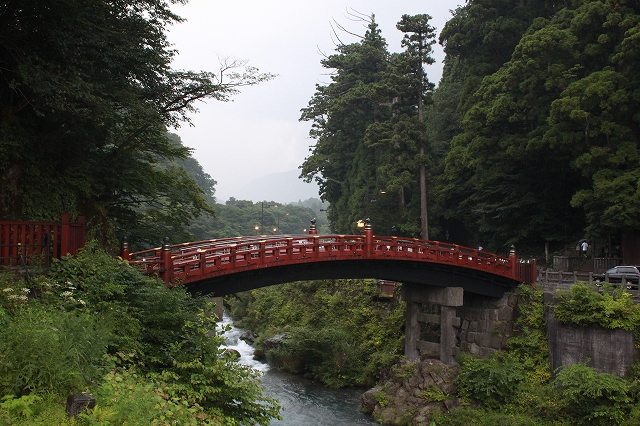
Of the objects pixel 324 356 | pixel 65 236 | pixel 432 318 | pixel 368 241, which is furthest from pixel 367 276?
pixel 65 236

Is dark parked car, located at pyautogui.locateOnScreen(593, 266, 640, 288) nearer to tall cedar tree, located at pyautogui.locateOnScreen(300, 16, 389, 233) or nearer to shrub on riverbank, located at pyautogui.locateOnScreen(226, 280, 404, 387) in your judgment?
shrub on riverbank, located at pyautogui.locateOnScreen(226, 280, 404, 387)

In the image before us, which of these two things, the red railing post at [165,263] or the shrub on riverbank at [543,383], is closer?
the red railing post at [165,263]

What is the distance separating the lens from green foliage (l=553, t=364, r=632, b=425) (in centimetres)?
1964

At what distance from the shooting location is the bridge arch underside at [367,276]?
2064 centimetres

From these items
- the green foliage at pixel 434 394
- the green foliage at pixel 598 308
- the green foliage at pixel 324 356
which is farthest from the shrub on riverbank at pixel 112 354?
the green foliage at pixel 324 356

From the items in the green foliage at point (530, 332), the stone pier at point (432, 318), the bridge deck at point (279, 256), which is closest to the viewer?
the bridge deck at point (279, 256)

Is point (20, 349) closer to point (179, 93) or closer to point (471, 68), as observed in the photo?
point (179, 93)

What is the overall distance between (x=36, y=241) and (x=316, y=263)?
10.8 m

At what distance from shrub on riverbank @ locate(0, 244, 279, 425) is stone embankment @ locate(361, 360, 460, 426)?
11233mm

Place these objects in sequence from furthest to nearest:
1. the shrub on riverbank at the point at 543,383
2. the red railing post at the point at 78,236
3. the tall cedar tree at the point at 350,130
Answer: the tall cedar tree at the point at 350,130 < the shrub on riverbank at the point at 543,383 < the red railing post at the point at 78,236

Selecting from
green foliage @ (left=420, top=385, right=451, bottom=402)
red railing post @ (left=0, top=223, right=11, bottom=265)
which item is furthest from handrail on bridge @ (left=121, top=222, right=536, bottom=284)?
green foliage @ (left=420, top=385, right=451, bottom=402)

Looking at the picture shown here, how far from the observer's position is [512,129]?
34.1 meters

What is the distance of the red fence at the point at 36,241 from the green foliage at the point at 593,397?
55.2 ft

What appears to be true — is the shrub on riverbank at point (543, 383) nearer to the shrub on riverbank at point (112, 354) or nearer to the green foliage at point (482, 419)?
the green foliage at point (482, 419)
